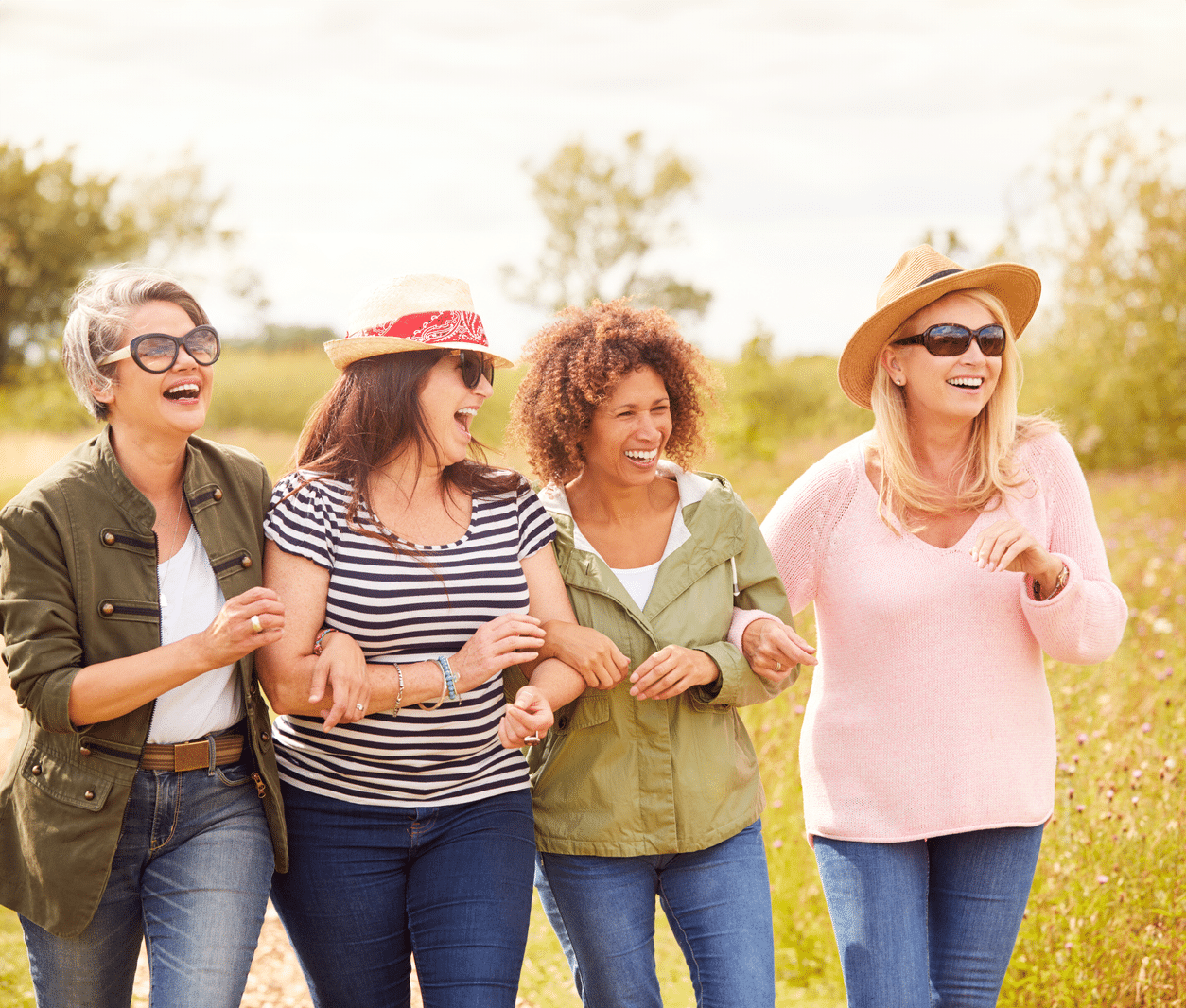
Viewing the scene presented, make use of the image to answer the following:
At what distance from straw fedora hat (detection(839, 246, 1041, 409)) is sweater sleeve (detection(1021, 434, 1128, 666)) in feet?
1.57

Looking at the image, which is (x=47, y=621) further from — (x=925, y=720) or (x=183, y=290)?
(x=925, y=720)

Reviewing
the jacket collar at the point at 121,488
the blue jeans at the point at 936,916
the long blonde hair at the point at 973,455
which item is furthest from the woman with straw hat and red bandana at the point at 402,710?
the long blonde hair at the point at 973,455

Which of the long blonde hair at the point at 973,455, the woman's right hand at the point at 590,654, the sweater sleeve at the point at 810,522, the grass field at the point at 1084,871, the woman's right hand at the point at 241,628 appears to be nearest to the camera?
the woman's right hand at the point at 241,628

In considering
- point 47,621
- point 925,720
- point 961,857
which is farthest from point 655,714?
point 47,621

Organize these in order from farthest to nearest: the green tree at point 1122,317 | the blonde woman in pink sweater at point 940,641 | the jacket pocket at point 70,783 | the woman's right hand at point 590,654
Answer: the green tree at point 1122,317 → the blonde woman in pink sweater at point 940,641 → the woman's right hand at point 590,654 → the jacket pocket at point 70,783

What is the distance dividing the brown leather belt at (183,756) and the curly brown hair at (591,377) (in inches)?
49.4

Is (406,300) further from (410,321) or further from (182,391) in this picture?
(182,391)

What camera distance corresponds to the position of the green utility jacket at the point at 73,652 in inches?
97.4

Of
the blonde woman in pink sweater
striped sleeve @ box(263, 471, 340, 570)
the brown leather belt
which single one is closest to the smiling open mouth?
striped sleeve @ box(263, 471, 340, 570)

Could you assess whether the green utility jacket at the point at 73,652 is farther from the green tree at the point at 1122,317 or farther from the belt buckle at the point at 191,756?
the green tree at the point at 1122,317

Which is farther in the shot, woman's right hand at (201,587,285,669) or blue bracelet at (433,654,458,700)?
blue bracelet at (433,654,458,700)

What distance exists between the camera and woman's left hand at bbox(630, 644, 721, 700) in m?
2.76

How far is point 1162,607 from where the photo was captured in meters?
7.67

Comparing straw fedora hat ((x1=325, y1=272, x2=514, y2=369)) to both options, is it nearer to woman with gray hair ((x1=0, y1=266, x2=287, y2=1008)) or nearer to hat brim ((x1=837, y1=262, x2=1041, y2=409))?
woman with gray hair ((x1=0, y1=266, x2=287, y2=1008))
